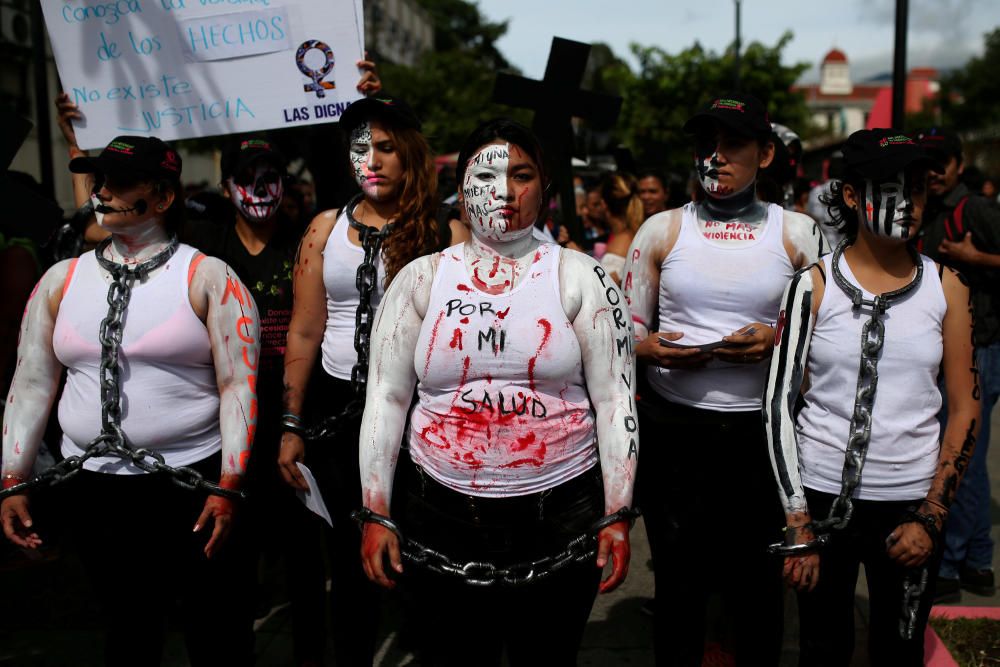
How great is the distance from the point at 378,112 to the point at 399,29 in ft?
160

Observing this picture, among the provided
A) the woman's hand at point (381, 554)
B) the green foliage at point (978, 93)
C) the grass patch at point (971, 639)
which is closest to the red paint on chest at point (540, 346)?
the woman's hand at point (381, 554)

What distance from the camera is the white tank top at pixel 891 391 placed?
267 cm

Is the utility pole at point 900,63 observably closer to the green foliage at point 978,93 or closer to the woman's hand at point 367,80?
the woman's hand at point 367,80

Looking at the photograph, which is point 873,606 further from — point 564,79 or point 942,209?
point 564,79

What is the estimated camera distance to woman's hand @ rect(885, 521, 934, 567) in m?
2.64

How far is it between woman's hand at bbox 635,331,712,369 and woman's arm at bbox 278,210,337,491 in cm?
113

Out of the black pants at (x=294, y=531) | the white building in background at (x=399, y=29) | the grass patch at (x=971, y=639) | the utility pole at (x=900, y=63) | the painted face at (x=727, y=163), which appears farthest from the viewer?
the white building in background at (x=399, y=29)

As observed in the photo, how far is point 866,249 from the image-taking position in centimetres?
279

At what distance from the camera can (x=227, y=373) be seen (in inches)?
115

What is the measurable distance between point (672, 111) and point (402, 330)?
29.4 metres

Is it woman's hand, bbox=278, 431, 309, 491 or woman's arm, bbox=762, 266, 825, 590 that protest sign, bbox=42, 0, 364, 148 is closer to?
woman's hand, bbox=278, 431, 309, 491

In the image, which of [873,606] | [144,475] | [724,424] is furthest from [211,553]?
[873,606]

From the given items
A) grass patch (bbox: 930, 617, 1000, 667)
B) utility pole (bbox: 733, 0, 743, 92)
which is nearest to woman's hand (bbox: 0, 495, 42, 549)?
grass patch (bbox: 930, 617, 1000, 667)

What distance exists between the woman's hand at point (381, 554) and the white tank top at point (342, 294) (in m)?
0.91
